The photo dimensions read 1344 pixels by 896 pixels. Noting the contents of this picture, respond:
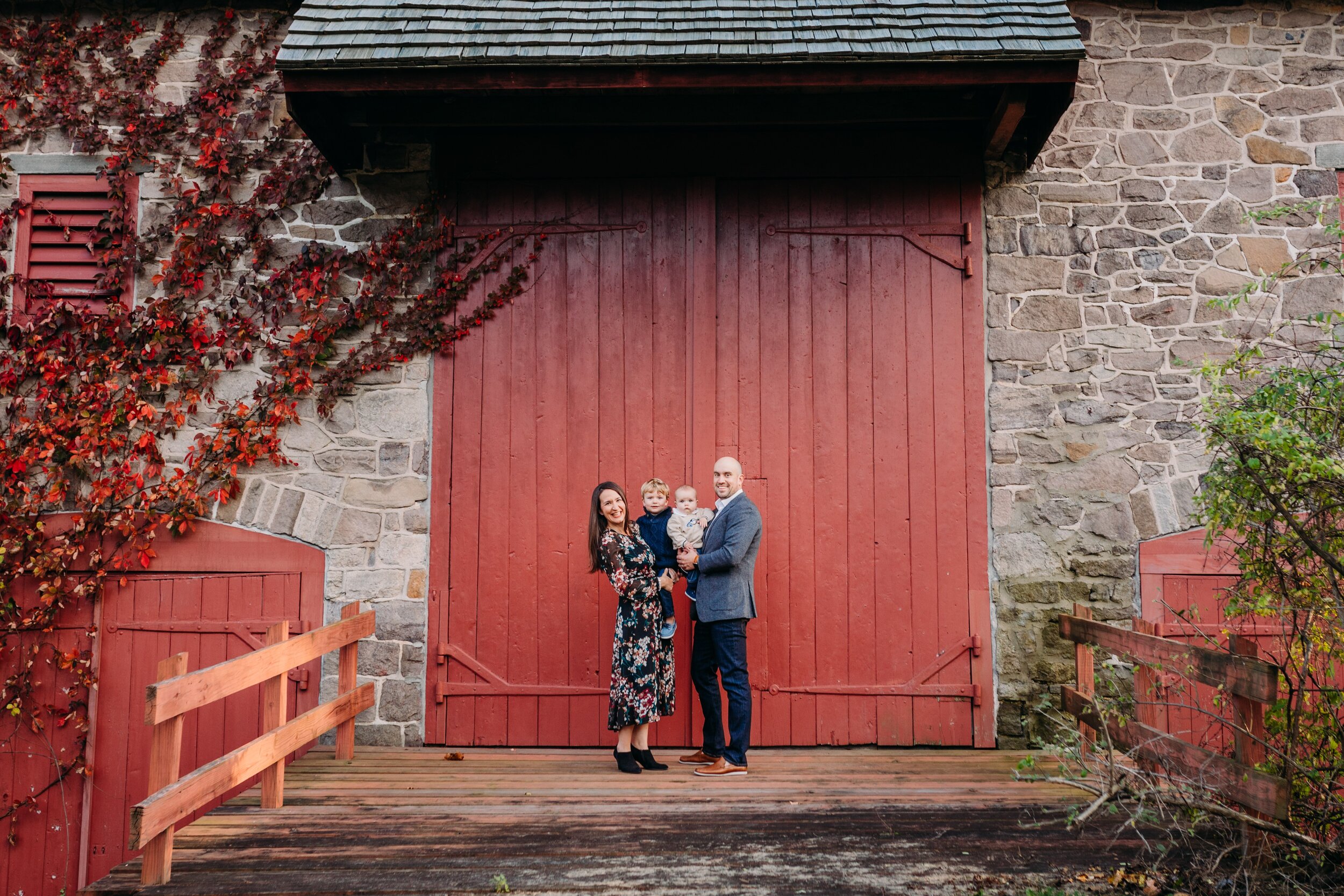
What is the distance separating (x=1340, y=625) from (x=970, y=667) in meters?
2.09

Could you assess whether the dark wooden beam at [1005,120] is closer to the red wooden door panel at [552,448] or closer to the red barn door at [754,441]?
the red barn door at [754,441]

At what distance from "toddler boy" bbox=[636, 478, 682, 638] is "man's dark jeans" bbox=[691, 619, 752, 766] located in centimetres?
19

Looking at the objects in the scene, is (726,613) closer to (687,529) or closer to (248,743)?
(687,529)

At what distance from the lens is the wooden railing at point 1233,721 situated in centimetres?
318

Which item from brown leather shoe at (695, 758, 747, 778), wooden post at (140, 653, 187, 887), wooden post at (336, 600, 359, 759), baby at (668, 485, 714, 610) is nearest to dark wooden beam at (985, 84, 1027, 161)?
baby at (668, 485, 714, 610)

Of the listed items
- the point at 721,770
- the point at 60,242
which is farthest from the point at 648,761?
the point at 60,242

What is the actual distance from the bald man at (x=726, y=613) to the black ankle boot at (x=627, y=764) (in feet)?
1.09

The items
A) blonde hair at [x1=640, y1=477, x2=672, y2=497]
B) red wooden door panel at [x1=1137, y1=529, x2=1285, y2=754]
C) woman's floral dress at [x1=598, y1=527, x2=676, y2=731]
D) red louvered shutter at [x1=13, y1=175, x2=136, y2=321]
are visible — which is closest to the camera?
woman's floral dress at [x1=598, y1=527, x2=676, y2=731]

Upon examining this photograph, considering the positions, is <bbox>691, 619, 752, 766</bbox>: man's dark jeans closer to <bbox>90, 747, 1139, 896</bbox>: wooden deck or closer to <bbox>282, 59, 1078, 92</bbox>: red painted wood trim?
<bbox>90, 747, 1139, 896</bbox>: wooden deck

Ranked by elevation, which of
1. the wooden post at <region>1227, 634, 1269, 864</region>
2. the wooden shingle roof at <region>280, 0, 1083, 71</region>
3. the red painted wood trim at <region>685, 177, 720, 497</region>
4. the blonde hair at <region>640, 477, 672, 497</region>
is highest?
the wooden shingle roof at <region>280, 0, 1083, 71</region>

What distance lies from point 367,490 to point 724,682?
2428mm

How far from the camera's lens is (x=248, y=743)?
12.9 feet

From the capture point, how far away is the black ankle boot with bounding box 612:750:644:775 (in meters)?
4.55

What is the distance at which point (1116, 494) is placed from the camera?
517 cm
